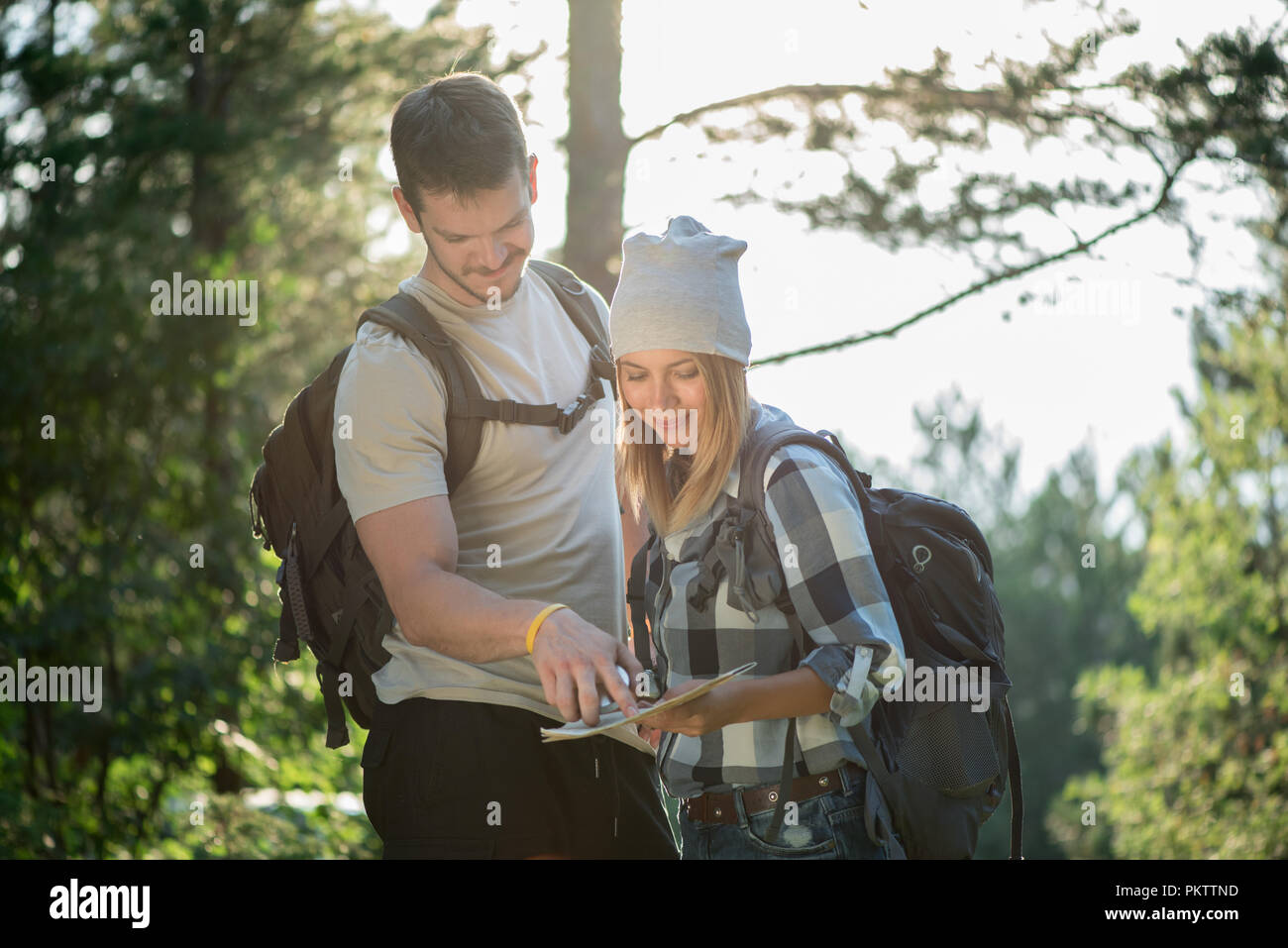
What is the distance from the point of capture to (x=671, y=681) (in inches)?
97.4

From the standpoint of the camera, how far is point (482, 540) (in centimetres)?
265

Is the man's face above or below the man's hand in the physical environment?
above

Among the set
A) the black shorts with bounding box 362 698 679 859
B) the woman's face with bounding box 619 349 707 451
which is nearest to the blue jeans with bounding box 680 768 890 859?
Result: the black shorts with bounding box 362 698 679 859

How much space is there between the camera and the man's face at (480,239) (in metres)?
2.71

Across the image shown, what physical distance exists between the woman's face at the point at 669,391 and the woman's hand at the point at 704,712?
1.77 ft

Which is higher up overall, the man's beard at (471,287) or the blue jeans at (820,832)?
the man's beard at (471,287)

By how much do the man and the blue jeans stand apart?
0.41 m

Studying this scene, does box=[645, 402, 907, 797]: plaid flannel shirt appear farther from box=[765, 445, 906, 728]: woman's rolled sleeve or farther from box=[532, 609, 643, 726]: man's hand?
box=[532, 609, 643, 726]: man's hand

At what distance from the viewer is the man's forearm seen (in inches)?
92.4

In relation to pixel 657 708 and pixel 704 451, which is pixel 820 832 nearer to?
pixel 657 708

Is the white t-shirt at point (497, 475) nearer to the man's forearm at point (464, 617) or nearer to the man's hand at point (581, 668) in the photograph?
the man's forearm at point (464, 617)

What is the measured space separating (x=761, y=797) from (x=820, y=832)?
0.13 meters

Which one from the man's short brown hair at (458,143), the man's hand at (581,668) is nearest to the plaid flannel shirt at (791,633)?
the man's hand at (581,668)
